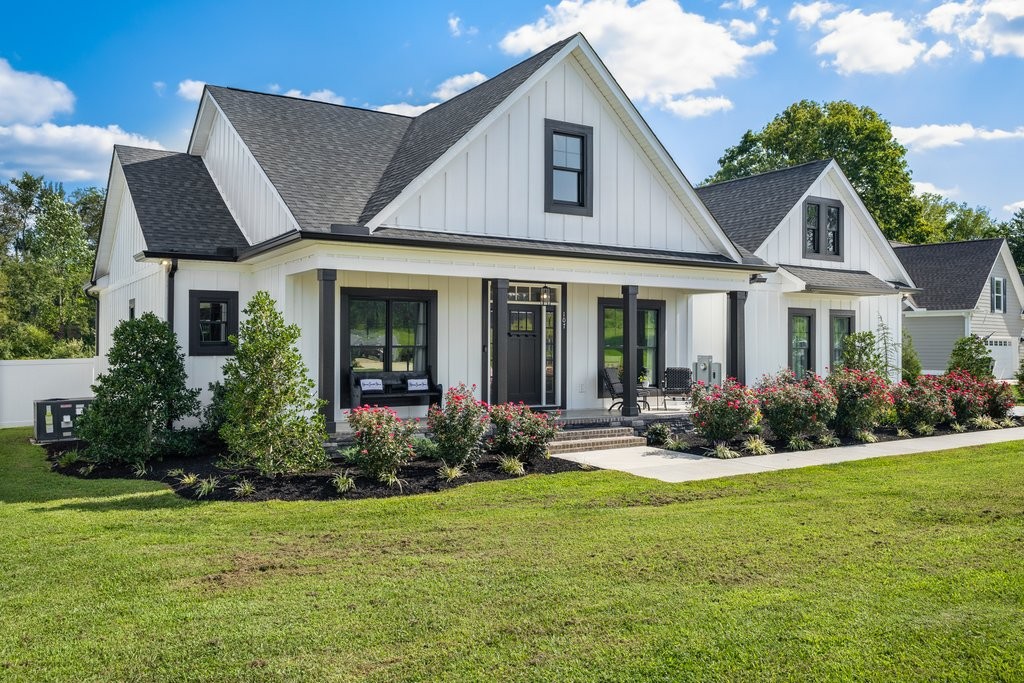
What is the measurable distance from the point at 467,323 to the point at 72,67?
16389mm

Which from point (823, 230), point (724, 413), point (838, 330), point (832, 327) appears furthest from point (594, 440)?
point (823, 230)

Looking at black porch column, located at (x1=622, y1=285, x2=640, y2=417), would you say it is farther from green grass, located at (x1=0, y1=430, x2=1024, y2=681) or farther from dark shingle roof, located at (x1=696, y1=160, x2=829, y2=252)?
dark shingle roof, located at (x1=696, y1=160, x2=829, y2=252)

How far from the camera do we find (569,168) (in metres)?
14.5

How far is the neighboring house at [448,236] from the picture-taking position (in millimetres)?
12664

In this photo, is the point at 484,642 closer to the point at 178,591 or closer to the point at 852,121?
the point at 178,591

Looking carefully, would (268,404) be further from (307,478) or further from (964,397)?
(964,397)

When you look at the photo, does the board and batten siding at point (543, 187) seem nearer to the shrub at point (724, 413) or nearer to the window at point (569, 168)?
the window at point (569, 168)

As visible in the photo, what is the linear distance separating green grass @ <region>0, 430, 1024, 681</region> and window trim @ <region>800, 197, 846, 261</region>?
37.5ft

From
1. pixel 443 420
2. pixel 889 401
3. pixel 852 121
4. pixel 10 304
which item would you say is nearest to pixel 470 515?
pixel 443 420

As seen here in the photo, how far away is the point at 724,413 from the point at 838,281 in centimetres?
835

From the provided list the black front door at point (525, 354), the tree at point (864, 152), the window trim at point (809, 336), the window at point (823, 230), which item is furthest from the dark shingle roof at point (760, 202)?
the tree at point (864, 152)

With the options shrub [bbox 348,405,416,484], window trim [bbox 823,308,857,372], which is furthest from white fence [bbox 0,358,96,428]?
window trim [bbox 823,308,857,372]

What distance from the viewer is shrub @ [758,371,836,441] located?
1323 centimetres

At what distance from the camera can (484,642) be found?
15.2 feet
